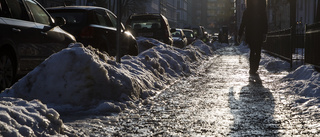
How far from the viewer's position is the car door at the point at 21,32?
6.18 metres

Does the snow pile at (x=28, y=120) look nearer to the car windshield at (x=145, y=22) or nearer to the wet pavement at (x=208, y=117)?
the wet pavement at (x=208, y=117)

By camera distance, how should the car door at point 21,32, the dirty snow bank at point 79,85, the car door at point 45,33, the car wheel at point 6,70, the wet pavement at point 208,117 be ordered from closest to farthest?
the wet pavement at point 208,117 < the dirty snow bank at point 79,85 < the car wheel at point 6,70 < the car door at point 21,32 < the car door at point 45,33

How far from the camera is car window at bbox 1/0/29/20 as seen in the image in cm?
642

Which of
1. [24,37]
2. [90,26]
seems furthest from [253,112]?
[90,26]

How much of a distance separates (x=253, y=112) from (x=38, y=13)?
422cm

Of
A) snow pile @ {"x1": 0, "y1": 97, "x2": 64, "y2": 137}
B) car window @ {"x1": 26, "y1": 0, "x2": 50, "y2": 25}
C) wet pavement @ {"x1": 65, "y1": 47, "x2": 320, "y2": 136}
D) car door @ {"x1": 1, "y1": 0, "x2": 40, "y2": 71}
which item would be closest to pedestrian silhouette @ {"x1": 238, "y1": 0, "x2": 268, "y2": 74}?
wet pavement @ {"x1": 65, "y1": 47, "x2": 320, "y2": 136}

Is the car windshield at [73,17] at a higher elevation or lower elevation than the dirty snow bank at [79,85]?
higher

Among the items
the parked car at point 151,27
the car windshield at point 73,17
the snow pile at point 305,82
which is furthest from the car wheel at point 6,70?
the parked car at point 151,27

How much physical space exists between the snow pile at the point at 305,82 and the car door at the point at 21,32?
3979mm

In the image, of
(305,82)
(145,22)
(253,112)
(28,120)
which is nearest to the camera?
(28,120)

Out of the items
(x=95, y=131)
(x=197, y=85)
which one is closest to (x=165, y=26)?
(x=197, y=85)

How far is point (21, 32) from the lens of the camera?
21.3ft

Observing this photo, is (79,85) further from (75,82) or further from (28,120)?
(28,120)

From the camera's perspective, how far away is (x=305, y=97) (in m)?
6.14
